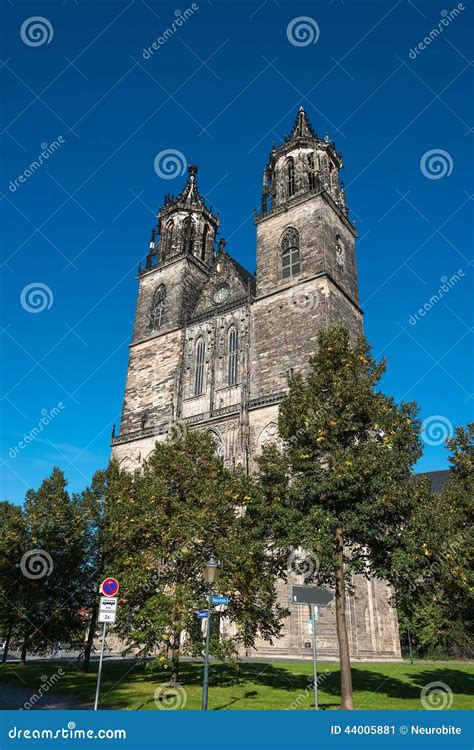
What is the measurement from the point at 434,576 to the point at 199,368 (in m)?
24.8

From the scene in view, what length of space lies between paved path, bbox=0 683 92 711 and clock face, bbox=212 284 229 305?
26.8 metres

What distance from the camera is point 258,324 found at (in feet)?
112

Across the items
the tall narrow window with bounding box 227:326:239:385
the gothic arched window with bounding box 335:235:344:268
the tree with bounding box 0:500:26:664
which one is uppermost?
the gothic arched window with bounding box 335:235:344:268

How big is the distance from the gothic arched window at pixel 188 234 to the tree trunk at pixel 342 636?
3231cm

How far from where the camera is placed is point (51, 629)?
803 inches

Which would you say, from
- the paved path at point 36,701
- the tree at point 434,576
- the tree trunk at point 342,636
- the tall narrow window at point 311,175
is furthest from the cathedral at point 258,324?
the paved path at point 36,701

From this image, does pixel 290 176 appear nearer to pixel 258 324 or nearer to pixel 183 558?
pixel 258 324

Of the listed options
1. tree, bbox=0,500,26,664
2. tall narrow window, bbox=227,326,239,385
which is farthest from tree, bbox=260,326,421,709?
tall narrow window, bbox=227,326,239,385

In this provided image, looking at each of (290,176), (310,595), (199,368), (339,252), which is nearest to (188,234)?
(290,176)

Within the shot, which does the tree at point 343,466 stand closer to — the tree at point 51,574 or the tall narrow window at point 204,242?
the tree at point 51,574

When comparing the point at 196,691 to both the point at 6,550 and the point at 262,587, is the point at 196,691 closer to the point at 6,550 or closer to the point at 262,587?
the point at 262,587

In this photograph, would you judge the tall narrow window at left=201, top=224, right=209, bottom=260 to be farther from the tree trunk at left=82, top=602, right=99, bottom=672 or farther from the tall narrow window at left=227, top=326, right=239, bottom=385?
the tree trunk at left=82, top=602, right=99, bottom=672

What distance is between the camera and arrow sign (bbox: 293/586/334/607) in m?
10.7

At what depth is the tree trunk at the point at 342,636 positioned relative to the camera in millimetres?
12227
